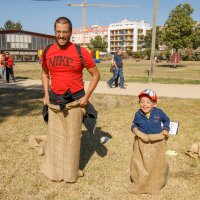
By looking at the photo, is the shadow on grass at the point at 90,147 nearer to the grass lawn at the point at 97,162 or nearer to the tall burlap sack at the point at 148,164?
the grass lawn at the point at 97,162

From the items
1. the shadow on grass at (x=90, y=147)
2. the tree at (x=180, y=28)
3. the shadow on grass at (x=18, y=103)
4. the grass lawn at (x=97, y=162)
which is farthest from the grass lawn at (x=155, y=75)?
the shadow on grass at (x=90, y=147)

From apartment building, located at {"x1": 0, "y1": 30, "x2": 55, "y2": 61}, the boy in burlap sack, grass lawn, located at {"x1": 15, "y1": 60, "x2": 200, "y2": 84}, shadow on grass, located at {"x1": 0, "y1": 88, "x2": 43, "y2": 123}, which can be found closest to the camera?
the boy in burlap sack

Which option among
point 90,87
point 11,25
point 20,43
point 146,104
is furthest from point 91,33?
point 146,104

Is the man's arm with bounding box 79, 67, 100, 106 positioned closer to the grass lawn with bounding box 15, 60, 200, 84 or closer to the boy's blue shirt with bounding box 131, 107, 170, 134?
the boy's blue shirt with bounding box 131, 107, 170, 134

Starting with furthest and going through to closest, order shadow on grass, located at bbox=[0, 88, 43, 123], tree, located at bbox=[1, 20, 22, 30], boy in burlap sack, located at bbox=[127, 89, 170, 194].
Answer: tree, located at bbox=[1, 20, 22, 30]
shadow on grass, located at bbox=[0, 88, 43, 123]
boy in burlap sack, located at bbox=[127, 89, 170, 194]

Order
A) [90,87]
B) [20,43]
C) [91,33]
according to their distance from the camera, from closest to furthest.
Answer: [90,87], [20,43], [91,33]

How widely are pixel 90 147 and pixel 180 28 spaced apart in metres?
24.1

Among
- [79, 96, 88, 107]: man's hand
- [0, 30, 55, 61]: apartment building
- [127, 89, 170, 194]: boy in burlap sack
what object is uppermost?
[0, 30, 55, 61]: apartment building

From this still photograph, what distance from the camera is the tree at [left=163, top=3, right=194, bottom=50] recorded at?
85.3 ft

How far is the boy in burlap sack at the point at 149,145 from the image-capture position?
3.05 metres

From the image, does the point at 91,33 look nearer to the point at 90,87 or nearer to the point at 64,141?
the point at 90,87

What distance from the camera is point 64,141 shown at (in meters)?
3.36

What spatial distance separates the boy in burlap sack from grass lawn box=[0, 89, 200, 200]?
191mm

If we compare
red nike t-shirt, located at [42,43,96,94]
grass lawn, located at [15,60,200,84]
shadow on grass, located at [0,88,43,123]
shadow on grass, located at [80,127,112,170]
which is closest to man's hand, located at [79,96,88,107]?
red nike t-shirt, located at [42,43,96,94]
